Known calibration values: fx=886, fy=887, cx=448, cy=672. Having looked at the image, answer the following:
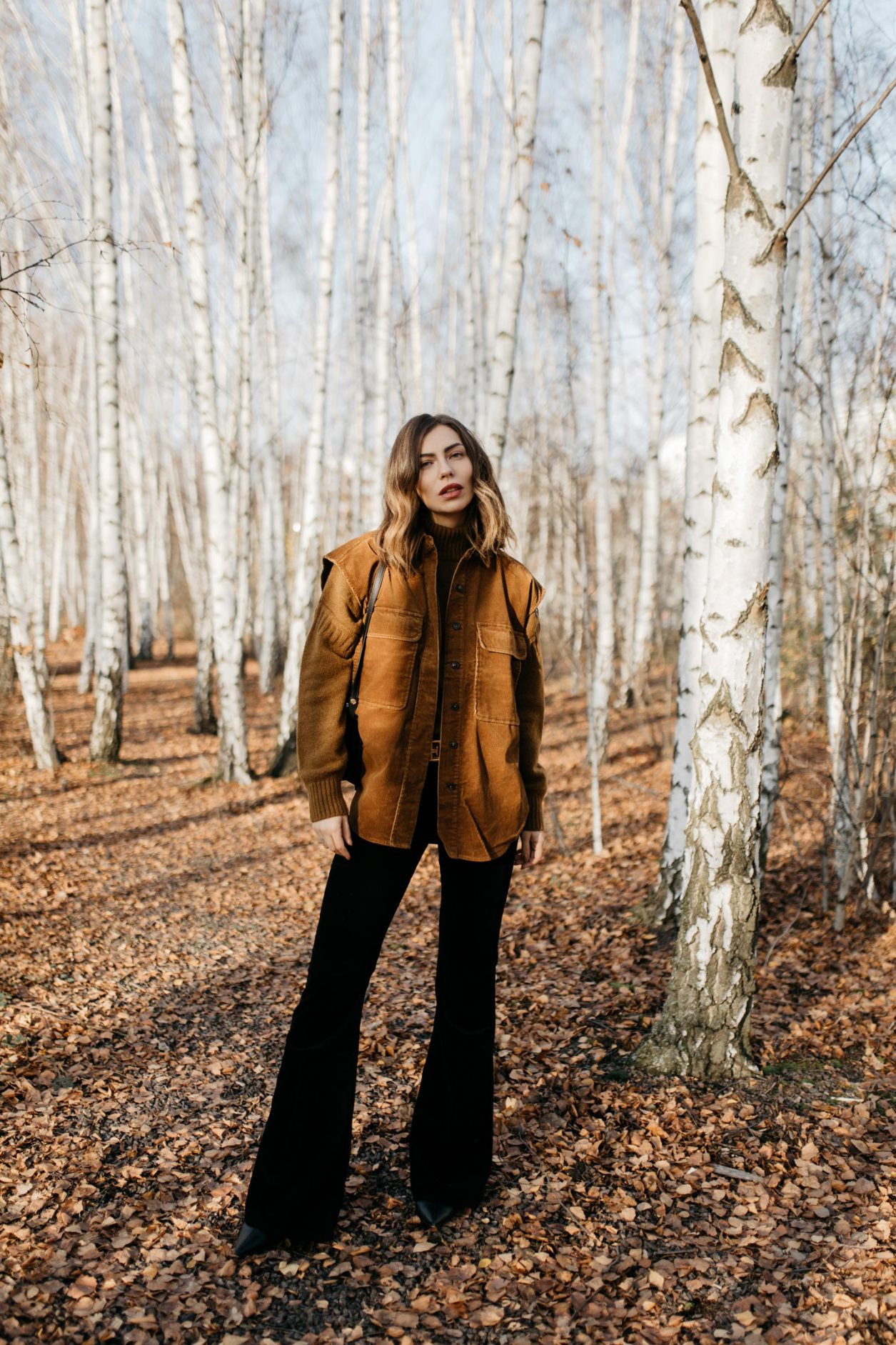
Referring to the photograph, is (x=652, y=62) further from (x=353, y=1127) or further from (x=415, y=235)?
(x=353, y=1127)

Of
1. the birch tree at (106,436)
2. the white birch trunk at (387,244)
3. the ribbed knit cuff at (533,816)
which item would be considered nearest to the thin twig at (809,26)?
the ribbed knit cuff at (533,816)

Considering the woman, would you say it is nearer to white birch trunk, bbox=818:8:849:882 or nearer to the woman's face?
the woman's face

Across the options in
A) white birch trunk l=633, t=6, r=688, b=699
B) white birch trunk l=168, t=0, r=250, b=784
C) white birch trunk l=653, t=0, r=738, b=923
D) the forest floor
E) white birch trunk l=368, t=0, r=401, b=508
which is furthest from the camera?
white birch trunk l=633, t=6, r=688, b=699

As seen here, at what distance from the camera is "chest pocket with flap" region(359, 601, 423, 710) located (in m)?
2.15

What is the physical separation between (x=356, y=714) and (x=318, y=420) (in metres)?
6.86

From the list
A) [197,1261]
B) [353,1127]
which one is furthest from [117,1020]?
[197,1261]

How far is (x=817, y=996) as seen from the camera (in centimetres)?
369

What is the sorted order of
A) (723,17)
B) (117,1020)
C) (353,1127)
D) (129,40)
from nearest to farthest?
(353,1127) < (117,1020) < (723,17) < (129,40)

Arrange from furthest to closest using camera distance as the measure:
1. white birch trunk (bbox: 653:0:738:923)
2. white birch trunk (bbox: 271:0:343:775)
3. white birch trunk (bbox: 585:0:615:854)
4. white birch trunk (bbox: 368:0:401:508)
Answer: white birch trunk (bbox: 585:0:615:854) < white birch trunk (bbox: 368:0:401:508) < white birch trunk (bbox: 271:0:343:775) < white birch trunk (bbox: 653:0:738:923)

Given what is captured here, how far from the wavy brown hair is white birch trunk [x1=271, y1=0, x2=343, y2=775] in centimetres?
556

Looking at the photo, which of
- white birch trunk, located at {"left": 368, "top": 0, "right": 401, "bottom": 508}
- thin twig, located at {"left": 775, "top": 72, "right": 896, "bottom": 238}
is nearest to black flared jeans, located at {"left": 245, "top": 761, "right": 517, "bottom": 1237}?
thin twig, located at {"left": 775, "top": 72, "right": 896, "bottom": 238}

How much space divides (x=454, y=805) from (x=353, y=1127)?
131cm

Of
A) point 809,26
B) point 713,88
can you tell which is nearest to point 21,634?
point 713,88

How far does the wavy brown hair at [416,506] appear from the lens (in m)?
2.17
